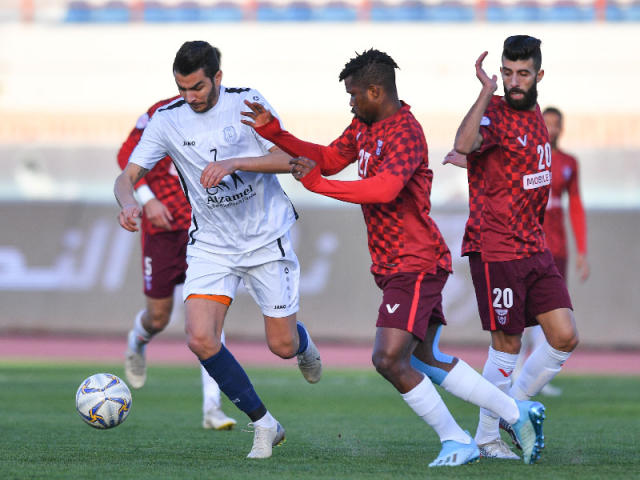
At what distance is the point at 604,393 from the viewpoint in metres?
10.3

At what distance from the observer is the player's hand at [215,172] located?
5398 millimetres

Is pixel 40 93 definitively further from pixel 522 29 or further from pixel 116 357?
pixel 116 357

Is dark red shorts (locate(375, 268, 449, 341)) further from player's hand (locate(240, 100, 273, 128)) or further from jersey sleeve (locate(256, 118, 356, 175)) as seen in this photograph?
player's hand (locate(240, 100, 273, 128))

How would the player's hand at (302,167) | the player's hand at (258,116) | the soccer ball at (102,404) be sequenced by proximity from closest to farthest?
1. the player's hand at (302,167)
2. the player's hand at (258,116)
3. the soccer ball at (102,404)

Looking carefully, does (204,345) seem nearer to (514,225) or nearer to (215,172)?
(215,172)

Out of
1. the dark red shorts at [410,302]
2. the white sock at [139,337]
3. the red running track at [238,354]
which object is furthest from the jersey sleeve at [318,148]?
the red running track at [238,354]

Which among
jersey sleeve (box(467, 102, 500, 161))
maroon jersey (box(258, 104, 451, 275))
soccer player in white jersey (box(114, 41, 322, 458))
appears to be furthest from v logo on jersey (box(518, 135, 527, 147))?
soccer player in white jersey (box(114, 41, 322, 458))

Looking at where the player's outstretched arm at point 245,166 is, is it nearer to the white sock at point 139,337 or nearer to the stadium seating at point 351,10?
the white sock at point 139,337

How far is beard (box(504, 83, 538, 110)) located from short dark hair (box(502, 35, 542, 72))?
14cm

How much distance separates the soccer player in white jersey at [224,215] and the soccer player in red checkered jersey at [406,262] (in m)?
0.40

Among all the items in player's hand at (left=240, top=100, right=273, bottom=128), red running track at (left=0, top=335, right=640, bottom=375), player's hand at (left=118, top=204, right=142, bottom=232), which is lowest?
red running track at (left=0, top=335, right=640, bottom=375)

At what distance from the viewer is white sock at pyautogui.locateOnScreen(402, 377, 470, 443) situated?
5.23 metres

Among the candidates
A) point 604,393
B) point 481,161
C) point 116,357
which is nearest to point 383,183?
point 481,161

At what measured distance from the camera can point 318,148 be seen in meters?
5.79
